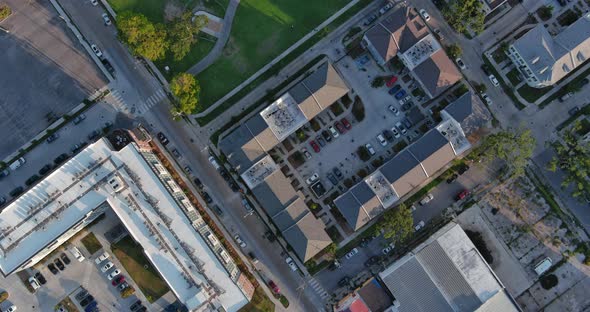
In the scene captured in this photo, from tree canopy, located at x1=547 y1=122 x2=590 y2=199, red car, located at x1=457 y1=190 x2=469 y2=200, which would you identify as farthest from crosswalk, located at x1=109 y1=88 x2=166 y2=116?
tree canopy, located at x1=547 y1=122 x2=590 y2=199

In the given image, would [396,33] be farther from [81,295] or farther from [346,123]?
[81,295]

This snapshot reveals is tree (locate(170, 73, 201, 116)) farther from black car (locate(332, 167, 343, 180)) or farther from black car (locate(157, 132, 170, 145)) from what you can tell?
black car (locate(332, 167, 343, 180))

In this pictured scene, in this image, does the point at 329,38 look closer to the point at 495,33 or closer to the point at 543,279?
the point at 495,33

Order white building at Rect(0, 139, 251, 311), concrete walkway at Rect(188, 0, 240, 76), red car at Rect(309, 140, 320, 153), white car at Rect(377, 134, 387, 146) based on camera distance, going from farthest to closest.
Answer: concrete walkway at Rect(188, 0, 240, 76) < red car at Rect(309, 140, 320, 153) < white car at Rect(377, 134, 387, 146) < white building at Rect(0, 139, 251, 311)

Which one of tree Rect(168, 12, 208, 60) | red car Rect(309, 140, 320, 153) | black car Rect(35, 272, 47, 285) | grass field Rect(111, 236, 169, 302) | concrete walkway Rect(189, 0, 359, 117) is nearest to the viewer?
tree Rect(168, 12, 208, 60)

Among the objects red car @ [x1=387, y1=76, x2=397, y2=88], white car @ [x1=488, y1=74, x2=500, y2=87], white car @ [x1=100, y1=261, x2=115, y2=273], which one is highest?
white car @ [x1=100, y1=261, x2=115, y2=273]

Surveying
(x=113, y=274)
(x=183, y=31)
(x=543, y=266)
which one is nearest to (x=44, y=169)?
(x=113, y=274)

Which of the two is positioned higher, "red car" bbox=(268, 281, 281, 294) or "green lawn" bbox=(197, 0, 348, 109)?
"green lawn" bbox=(197, 0, 348, 109)

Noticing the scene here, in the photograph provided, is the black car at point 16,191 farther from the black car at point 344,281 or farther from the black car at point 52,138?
the black car at point 344,281

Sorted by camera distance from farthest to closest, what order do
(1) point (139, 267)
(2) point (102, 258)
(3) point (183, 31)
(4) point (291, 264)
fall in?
(4) point (291, 264), (1) point (139, 267), (2) point (102, 258), (3) point (183, 31)
